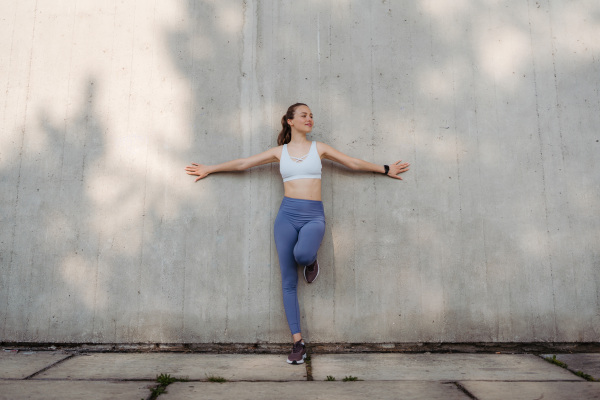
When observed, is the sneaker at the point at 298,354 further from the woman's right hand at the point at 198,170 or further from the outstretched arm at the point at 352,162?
the woman's right hand at the point at 198,170

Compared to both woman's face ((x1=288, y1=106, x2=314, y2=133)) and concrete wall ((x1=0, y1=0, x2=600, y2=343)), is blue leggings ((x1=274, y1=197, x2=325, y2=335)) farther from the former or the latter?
woman's face ((x1=288, y1=106, x2=314, y2=133))

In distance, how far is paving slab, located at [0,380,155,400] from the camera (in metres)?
2.12

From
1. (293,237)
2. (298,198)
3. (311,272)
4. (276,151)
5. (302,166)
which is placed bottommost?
(311,272)

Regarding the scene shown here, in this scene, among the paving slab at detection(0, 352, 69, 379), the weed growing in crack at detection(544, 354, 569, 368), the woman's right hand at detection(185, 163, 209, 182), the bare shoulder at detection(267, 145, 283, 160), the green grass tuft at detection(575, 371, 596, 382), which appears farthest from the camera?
the woman's right hand at detection(185, 163, 209, 182)

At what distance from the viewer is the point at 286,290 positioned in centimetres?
305

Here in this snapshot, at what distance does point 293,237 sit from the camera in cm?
305

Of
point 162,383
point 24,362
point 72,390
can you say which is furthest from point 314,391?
point 24,362

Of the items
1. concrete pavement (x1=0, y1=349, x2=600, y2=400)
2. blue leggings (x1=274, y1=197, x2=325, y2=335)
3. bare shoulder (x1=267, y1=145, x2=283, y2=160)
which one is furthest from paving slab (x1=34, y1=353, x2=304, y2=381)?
bare shoulder (x1=267, y1=145, x2=283, y2=160)

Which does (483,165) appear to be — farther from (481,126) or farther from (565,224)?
(565,224)

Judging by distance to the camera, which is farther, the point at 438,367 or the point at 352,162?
the point at 352,162

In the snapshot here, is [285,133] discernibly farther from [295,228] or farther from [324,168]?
[295,228]

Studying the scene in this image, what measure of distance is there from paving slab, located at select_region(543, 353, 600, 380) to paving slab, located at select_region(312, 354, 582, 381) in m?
0.13

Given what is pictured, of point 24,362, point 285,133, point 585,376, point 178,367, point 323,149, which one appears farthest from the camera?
point 285,133

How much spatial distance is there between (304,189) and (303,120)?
55 centimetres
